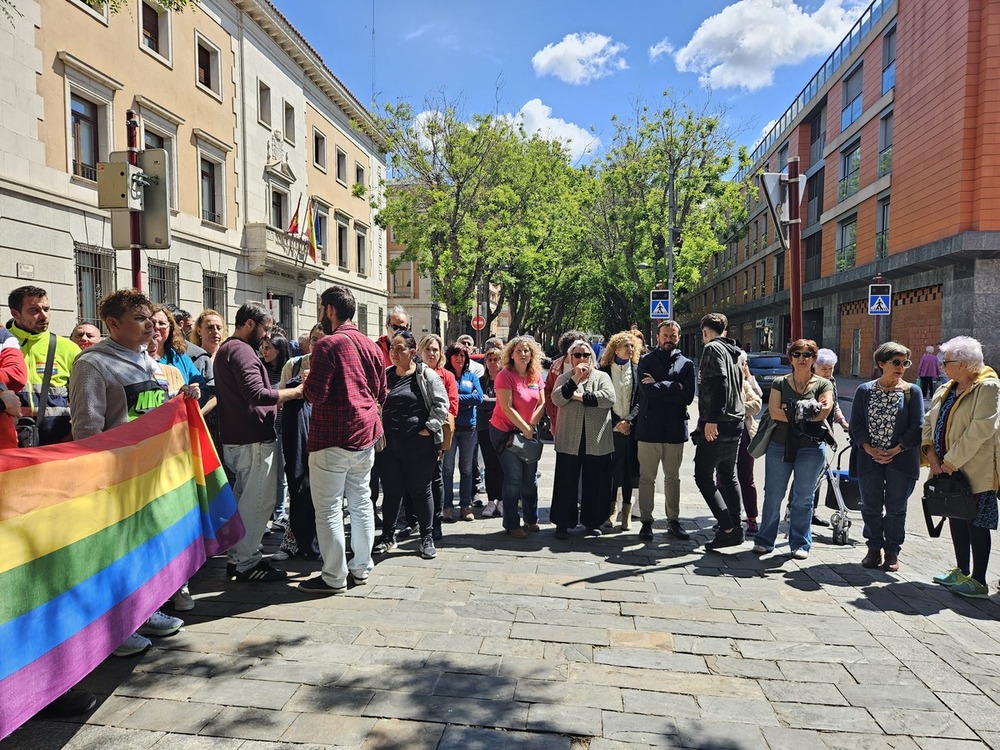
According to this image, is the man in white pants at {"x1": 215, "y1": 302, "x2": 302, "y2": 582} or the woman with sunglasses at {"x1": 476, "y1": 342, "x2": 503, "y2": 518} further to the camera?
the woman with sunglasses at {"x1": 476, "y1": 342, "x2": 503, "y2": 518}

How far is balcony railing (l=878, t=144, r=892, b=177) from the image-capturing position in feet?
80.5

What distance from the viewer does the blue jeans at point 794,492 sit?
5.16 metres

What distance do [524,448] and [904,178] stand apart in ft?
77.8

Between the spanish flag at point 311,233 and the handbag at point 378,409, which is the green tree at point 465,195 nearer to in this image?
the spanish flag at point 311,233

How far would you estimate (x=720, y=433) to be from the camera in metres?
5.36

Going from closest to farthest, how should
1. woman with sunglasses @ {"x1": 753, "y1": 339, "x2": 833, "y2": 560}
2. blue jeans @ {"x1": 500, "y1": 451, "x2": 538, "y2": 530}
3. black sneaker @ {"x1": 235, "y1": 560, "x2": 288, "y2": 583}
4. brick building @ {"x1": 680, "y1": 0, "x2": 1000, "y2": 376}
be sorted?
1. black sneaker @ {"x1": 235, "y1": 560, "x2": 288, "y2": 583}
2. woman with sunglasses @ {"x1": 753, "y1": 339, "x2": 833, "y2": 560}
3. blue jeans @ {"x1": 500, "y1": 451, "x2": 538, "y2": 530}
4. brick building @ {"x1": 680, "y1": 0, "x2": 1000, "y2": 376}

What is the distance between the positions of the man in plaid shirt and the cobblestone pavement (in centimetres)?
22

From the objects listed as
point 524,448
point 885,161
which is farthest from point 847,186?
point 524,448

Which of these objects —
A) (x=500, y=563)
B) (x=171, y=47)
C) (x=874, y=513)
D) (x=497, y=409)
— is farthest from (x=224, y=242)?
(x=874, y=513)

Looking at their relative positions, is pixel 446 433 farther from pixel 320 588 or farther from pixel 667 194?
pixel 667 194

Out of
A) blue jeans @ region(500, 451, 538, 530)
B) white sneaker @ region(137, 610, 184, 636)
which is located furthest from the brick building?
white sneaker @ region(137, 610, 184, 636)

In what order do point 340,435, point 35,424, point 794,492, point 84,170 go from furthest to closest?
point 84,170 → point 794,492 → point 340,435 → point 35,424

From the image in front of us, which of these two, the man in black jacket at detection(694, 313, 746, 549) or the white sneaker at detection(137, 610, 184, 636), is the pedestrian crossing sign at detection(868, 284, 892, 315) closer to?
the man in black jacket at detection(694, 313, 746, 549)

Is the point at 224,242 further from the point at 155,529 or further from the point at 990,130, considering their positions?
the point at 990,130
